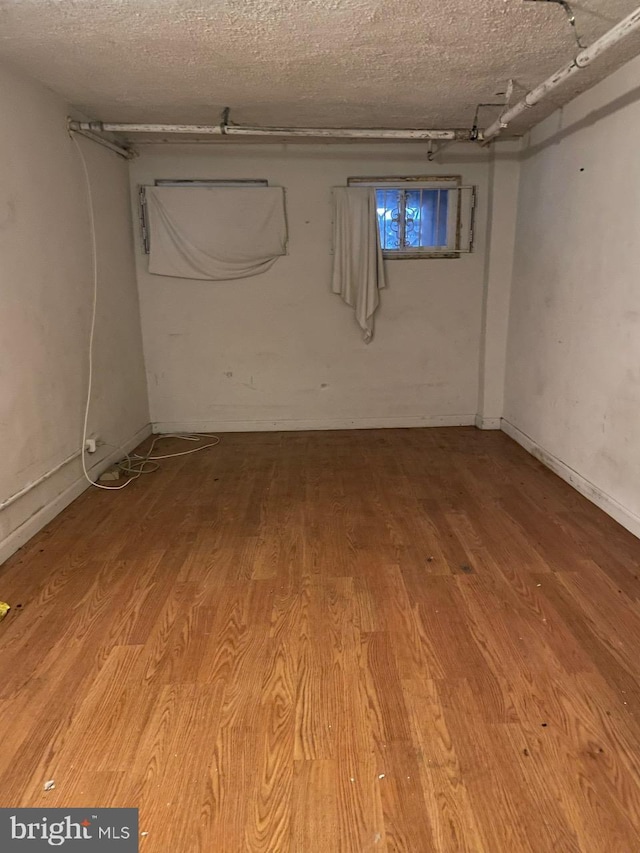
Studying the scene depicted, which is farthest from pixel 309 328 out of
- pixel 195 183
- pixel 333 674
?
pixel 333 674

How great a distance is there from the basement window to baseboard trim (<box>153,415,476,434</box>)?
1.43m

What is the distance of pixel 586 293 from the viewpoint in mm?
3205

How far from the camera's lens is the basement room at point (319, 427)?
4.66ft

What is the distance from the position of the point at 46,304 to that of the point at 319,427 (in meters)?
2.51

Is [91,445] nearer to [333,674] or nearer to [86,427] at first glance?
[86,427]

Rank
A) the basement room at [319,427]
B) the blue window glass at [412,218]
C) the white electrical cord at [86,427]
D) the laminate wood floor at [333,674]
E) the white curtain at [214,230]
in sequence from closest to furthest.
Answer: the laminate wood floor at [333,674], the basement room at [319,427], the white electrical cord at [86,427], the white curtain at [214,230], the blue window glass at [412,218]

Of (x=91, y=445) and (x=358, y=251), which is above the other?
(x=358, y=251)

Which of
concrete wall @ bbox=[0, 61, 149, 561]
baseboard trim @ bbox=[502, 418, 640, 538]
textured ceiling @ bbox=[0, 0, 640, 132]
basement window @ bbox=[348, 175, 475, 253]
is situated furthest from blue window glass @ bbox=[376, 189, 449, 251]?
concrete wall @ bbox=[0, 61, 149, 561]

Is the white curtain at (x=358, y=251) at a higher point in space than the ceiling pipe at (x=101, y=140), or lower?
lower

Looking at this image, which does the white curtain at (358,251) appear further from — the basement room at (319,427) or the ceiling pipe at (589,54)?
the ceiling pipe at (589,54)

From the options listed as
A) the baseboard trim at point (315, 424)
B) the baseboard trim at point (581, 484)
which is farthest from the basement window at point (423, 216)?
the baseboard trim at point (581, 484)

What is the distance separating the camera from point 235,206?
432 cm

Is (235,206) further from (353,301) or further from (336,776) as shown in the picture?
(336,776)

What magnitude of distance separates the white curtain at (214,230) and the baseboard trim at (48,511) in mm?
1656
